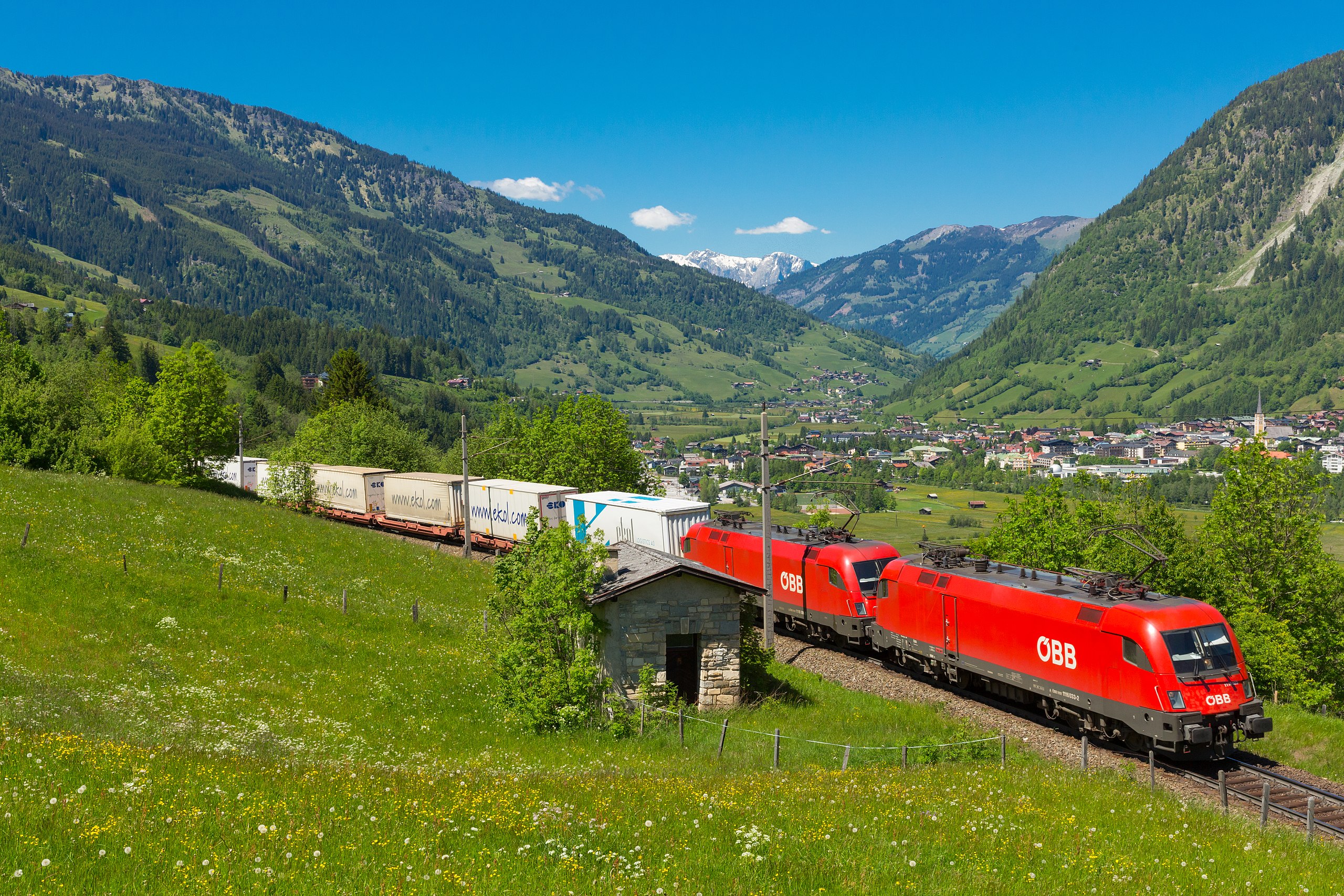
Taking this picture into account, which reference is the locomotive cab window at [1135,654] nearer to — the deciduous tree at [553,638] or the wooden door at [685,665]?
the wooden door at [685,665]

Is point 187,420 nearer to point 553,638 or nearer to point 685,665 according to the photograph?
point 685,665

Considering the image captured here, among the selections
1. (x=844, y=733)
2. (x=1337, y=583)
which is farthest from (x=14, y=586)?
(x=1337, y=583)

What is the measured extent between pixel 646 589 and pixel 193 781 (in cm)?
1227

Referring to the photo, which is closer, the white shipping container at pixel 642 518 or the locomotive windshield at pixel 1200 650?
the locomotive windshield at pixel 1200 650

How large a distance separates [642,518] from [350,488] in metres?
31.5

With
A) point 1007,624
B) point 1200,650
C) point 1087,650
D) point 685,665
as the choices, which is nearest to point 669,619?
point 685,665

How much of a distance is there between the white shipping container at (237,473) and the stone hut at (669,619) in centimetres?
6241

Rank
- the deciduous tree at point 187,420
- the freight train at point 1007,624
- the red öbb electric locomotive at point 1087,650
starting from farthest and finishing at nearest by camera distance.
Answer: the deciduous tree at point 187,420 < the freight train at point 1007,624 < the red öbb electric locomotive at point 1087,650

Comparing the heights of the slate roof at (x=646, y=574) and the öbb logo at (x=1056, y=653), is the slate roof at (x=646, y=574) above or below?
above

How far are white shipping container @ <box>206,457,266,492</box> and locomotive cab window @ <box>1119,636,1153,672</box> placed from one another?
71573 millimetres

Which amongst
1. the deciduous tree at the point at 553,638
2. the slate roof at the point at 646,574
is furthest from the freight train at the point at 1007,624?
the deciduous tree at the point at 553,638

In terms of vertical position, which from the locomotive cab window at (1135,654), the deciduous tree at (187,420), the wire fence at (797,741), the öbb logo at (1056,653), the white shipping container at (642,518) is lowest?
the wire fence at (797,741)

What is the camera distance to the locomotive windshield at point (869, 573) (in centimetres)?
3275

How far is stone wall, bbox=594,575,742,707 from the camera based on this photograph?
2302cm
